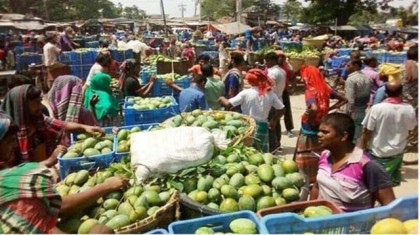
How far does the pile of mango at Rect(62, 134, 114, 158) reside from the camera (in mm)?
3770

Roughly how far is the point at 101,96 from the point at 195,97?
1320mm

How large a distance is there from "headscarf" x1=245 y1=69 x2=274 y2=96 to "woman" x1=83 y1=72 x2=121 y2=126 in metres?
1.90

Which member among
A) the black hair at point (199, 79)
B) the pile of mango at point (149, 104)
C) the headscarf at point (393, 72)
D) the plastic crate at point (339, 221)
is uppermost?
the headscarf at point (393, 72)

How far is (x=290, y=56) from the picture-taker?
1283cm

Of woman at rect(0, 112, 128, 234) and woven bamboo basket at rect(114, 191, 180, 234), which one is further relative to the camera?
woven bamboo basket at rect(114, 191, 180, 234)

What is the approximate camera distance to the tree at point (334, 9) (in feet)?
126

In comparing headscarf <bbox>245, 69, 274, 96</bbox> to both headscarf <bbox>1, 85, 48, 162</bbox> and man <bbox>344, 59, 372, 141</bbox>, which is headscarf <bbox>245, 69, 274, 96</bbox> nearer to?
man <bbox>344, 59, 372, 141</bbox>

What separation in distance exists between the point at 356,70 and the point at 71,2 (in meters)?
60.5

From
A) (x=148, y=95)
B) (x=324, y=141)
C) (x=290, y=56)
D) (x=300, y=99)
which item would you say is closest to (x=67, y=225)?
(x=324, y=141)

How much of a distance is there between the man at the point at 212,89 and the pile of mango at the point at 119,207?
288cm

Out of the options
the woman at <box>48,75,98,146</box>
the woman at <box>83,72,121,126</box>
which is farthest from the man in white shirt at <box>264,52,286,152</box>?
the woman at <box>48,75,98,146</box>

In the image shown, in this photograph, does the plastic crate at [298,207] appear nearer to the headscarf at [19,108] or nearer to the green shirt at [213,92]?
the headscarf at [19,108]

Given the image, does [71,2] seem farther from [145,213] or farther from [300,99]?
[145,213]

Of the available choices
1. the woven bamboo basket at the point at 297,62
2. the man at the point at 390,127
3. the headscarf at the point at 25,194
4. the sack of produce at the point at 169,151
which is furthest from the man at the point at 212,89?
the woven bamboo basket at the point at 297,62
